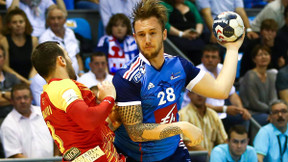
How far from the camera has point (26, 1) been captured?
27.0 feet

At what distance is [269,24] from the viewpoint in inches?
366

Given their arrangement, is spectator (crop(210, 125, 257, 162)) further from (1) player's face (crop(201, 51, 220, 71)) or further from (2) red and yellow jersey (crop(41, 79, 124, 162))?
(2) red and yellow jersey (crop(41, 79, 124, 162))

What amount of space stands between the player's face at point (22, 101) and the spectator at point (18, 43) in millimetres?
828

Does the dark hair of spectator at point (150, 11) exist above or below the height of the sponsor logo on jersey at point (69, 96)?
above

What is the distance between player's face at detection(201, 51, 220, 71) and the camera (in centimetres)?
809

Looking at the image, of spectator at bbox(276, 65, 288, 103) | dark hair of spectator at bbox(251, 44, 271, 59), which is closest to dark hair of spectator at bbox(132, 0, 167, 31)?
spectator at bbox(276, 65, 288, 103)

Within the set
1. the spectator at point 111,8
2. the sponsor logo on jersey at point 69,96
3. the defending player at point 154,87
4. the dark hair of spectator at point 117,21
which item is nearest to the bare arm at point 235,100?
the dark hair of spectator at point 117,21

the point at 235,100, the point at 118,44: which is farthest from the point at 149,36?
the point at 235,100

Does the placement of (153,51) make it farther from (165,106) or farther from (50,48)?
(50,48)

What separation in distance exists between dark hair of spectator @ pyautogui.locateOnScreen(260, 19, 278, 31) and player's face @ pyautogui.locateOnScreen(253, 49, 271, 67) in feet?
2.32

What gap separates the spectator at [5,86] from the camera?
707 centimetres

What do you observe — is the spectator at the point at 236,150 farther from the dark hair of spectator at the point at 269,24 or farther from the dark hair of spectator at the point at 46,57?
the dark hair of spectator at the point at 46,57

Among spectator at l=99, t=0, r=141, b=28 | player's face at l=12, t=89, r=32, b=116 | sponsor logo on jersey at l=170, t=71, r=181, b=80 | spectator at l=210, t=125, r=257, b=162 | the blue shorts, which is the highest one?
spectator at l=99, t=0, r=141, b=28

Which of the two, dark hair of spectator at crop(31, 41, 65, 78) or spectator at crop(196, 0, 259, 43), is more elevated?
spectator at crop(196, 0, 259, 43)
